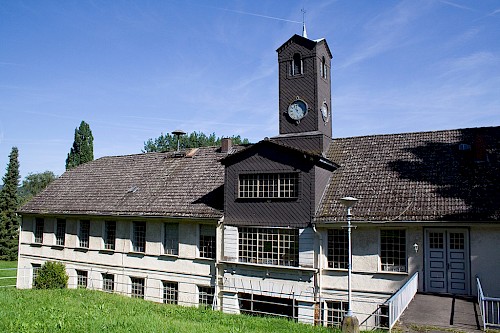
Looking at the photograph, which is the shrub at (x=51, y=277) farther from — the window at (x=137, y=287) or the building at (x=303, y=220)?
the window at (x=137, y=287)

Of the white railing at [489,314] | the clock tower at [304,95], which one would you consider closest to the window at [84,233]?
the clock tower at [304,95]

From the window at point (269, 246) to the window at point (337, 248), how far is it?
4.69 ft

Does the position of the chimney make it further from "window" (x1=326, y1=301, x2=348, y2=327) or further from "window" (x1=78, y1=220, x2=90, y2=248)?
"window" (x1=326, y1=301, x2=348, y2=327)

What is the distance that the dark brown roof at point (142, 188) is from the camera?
24531mm

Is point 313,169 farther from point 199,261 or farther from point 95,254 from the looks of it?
point 95,254

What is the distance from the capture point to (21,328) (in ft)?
43.3

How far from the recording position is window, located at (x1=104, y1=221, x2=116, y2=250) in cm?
2695

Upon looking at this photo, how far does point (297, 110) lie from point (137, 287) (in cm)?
1287

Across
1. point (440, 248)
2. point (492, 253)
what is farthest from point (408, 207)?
point (492, 253)

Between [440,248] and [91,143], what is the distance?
48.5 m

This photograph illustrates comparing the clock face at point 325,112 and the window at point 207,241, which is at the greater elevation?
the clock face at point 325,112

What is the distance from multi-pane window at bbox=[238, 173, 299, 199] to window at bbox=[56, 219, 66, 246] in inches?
545

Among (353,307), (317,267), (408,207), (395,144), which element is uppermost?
(395,144)

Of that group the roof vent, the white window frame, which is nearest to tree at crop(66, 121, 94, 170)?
the white window frame
